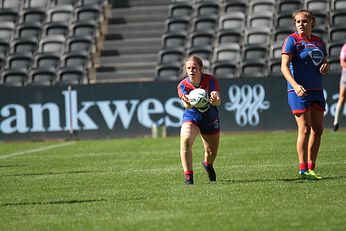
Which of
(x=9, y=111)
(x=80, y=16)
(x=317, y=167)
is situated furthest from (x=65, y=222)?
(x=80, y=16)

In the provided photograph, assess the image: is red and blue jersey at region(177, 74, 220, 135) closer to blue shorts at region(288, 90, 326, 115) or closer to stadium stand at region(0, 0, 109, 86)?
blue shorts at region(288, 90, 326, 115)

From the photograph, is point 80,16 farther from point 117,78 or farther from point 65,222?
point 65,222

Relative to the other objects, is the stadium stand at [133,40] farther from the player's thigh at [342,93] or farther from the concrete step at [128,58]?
the player's thigh at [342,93]

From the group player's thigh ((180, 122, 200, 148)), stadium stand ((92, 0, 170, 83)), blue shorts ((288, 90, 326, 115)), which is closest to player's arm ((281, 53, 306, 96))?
blue shorts ((288, 90, 326, 115))

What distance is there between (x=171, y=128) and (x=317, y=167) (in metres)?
11.0

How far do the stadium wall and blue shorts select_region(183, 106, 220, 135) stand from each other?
12.1m

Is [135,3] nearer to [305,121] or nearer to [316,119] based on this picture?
[316,119]

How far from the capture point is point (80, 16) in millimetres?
30688

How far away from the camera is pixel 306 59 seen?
12.1 meters

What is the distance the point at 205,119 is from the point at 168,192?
4.26 ft

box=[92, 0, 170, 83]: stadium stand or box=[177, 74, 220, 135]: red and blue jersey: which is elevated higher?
box=[92, 0, 170, 83]: stadium stand

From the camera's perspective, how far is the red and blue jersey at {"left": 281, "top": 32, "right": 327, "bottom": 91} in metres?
12.0

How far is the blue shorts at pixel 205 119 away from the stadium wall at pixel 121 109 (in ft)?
39.5

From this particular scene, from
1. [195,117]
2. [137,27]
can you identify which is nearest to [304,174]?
[195,117]
